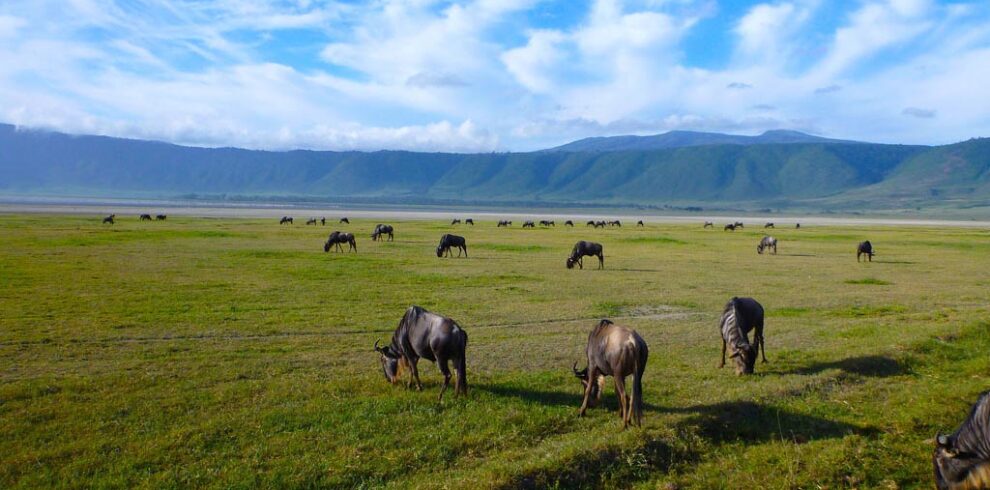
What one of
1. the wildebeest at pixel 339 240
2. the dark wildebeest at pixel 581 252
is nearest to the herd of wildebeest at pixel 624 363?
the dark wildebeest at pixel 581 252

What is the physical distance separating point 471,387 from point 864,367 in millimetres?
8248

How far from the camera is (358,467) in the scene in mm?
8492

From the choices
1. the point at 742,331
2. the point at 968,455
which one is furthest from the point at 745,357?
the point at 968,455

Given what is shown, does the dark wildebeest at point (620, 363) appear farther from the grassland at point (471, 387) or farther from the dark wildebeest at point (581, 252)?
the dark wildebeest at point (581, 252)

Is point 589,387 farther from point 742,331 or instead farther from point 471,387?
point 742,331

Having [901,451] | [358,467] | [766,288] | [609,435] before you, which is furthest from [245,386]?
[766,288]

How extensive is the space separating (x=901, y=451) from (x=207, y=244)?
4250cm

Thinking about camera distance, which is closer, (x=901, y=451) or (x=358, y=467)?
(x=358, y=467)

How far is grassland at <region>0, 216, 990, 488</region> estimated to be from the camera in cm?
863

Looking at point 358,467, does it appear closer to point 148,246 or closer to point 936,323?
point 936,323

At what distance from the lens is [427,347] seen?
1138 cm

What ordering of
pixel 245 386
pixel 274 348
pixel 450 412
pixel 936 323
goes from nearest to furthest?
pixel 450 412 → pixel 245 386 → pixel 274 348 → pixel 936 323

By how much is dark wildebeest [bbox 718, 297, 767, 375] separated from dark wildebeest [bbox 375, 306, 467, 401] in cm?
569

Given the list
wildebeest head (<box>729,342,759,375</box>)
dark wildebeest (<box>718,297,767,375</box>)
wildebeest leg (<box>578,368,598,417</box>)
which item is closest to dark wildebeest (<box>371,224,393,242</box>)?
dark wildebeest (<box>718,297,767,375</box>)
